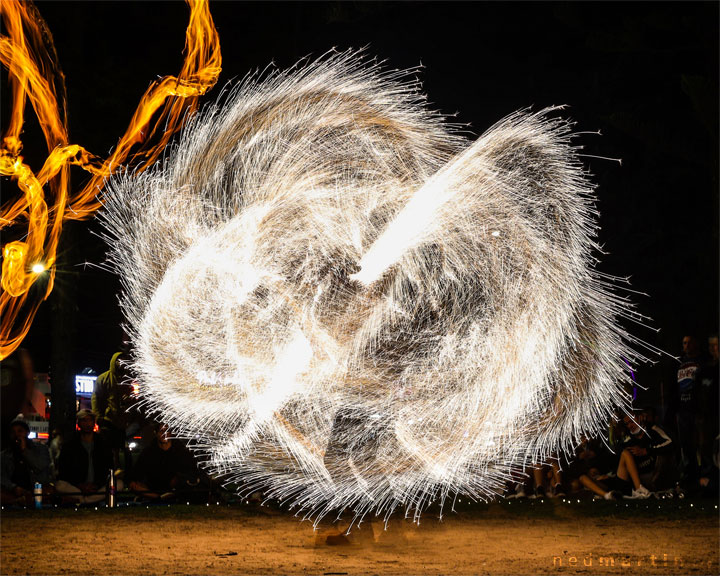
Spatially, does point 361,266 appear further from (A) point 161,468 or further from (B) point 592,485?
(B) point 592,485

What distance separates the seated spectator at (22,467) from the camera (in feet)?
35.2

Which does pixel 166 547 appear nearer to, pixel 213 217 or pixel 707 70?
pixel 213 217

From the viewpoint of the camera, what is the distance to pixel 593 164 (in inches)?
942

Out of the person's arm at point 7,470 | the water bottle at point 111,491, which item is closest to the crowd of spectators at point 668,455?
the water bottle at point 111,491

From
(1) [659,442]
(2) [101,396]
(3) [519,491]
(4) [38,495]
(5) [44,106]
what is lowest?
(4) [38,495]

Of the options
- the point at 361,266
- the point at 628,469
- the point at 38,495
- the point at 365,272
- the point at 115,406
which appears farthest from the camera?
the point at 115,406

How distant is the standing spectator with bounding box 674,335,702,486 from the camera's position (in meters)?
11.4

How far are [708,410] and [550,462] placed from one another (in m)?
2.02

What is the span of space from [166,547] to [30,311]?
37.0 feet

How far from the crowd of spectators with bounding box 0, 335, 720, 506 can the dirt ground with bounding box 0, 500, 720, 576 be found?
0.62 metres

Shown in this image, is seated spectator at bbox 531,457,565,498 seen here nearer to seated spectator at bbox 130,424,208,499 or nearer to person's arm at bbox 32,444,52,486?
seated spectator at bbox 130,424,208,499

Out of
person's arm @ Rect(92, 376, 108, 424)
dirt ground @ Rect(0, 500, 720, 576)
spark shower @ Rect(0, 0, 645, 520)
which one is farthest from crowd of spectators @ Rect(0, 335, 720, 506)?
spark shower @ Rect(0, 0, 645, 520)

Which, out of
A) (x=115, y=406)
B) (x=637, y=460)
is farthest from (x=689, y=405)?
(x=115, y=406)

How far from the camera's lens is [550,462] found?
11750mm
